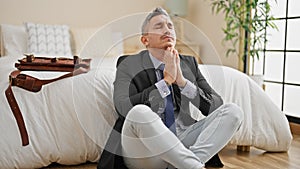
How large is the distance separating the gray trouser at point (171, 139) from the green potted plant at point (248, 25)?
182 cm

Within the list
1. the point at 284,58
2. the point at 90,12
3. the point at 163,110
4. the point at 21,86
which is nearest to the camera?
the point at 163,110

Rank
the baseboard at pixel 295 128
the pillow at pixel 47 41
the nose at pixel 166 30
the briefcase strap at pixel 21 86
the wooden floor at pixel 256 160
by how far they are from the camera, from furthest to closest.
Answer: the pillow at pixel 47 41, the baseboard at pixel 295 128, the wooden floor at pixel 256 160, the briefcase strap at pixel 21 86, the nose at pixel 166 30

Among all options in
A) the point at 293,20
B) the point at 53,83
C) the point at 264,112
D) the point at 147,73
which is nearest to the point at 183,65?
the point at 147,73

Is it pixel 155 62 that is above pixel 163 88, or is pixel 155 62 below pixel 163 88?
above

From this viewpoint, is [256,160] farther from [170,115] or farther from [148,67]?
[148,67]

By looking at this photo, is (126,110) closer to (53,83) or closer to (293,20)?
(53,83)

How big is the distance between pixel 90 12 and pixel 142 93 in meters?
2.77

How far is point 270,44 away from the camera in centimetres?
367

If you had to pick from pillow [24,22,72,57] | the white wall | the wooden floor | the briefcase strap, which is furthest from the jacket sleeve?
the white wall

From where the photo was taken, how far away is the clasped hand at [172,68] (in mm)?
1693

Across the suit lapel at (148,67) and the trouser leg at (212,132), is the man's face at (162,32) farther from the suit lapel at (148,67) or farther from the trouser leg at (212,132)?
the trouser leg at (212,132)

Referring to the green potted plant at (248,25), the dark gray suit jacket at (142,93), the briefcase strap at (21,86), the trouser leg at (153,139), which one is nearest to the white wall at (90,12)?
the green potted plant at (248,25)

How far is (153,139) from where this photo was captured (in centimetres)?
160

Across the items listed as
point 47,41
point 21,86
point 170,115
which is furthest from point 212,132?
point 47,41
